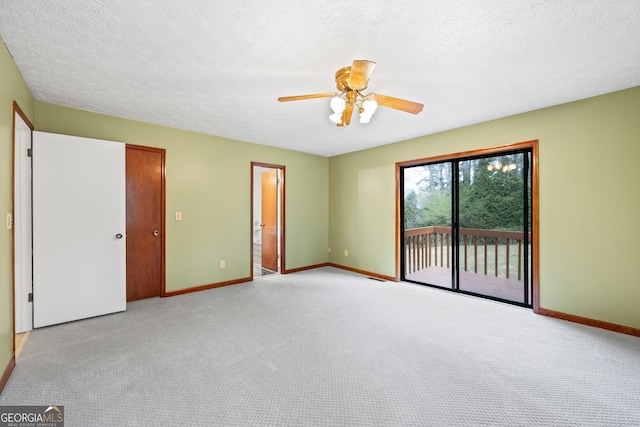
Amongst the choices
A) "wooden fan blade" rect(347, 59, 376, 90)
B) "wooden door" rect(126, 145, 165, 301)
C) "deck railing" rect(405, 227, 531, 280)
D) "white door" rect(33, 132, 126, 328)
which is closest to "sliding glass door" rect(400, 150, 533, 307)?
"deck railing" rect(405, 227, 531, 280)

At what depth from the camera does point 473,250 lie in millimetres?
3994

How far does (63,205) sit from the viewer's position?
2861 mm

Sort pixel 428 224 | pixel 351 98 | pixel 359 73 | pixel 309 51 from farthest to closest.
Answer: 1. pixel 428 224
2. pixel 351 98
3. pixel 309 51
4. pixel 359 73

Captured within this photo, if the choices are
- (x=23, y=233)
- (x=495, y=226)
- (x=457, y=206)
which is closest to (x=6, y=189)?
(x=23, y=233)

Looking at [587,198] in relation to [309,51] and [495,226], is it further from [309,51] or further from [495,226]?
[309,51]

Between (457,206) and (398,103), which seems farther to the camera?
(457,206)

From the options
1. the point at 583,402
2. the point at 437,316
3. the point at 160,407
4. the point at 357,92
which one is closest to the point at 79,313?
the point at 160,407

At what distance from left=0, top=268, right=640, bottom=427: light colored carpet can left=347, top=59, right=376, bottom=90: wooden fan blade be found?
2145mm

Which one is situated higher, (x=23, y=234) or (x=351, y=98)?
(x=351, y=98)

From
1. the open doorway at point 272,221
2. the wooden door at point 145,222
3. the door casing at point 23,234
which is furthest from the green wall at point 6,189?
the open doorway at point 272,221

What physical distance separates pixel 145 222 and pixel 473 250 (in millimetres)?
4678

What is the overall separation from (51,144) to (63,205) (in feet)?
Answer: 2.07

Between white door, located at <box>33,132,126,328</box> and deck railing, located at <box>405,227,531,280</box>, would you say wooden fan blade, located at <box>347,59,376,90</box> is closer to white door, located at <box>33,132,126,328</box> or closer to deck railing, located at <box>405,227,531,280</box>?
white door, located at <box>33,132,126,328</box>

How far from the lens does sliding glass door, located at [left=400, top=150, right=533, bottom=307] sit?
348 centimetres
